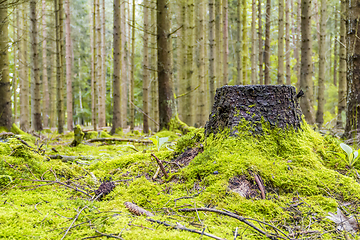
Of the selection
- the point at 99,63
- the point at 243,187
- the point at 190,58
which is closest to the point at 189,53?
the point at 190,58

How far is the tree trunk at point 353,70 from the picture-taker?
4237 mm

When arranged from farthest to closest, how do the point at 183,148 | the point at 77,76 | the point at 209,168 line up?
the point at 77,76, the point at 183,148, the point at 209,168

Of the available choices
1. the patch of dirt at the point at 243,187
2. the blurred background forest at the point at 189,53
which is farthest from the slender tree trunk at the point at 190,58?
the patch of dirt at the point at 243,187

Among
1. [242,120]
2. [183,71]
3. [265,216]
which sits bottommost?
[265,216]

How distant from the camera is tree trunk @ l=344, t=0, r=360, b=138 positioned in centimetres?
424

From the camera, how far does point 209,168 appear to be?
214 centimetres

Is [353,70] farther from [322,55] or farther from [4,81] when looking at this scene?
[4,81]

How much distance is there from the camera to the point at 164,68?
648 centimetres

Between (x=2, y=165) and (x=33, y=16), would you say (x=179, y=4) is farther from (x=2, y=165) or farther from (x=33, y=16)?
(x=2, y=165)

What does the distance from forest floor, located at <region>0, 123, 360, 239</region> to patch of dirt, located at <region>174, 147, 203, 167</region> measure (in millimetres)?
13

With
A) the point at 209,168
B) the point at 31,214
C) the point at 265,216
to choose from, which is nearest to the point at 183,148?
the point at 209,168

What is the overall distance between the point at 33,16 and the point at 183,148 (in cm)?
855

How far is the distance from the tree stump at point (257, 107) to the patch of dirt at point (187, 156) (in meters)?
0.34

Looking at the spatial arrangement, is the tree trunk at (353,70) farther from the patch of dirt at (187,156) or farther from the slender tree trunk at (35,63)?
the slender tree trunk at (35,63)
